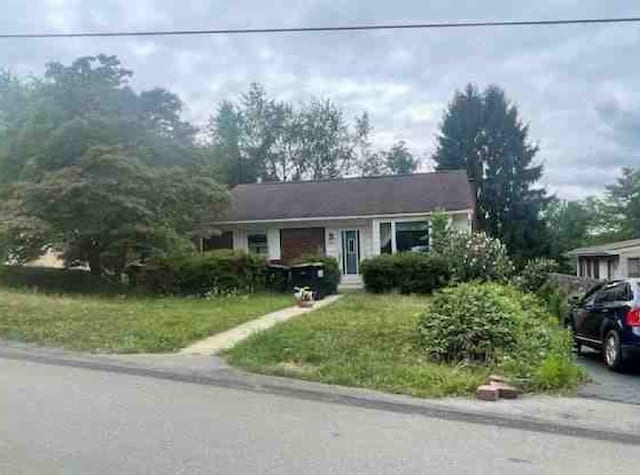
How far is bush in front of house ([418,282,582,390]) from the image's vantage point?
361 inches

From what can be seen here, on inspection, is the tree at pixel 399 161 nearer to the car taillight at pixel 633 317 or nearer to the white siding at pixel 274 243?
the white siding at pixel 274 243

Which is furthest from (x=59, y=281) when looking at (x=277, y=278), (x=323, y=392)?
(x=323, y=392)

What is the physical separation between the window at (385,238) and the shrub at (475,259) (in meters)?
3.45

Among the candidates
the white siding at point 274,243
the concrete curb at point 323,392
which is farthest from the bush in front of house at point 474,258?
the concrete curb at point 323,392

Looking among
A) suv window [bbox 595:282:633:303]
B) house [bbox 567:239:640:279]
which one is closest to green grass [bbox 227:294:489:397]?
suv window [bbox 595:282:633:303]

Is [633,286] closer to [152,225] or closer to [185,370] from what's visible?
[185,370]

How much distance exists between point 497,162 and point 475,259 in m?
26.5

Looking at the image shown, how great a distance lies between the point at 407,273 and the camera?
21.6 meters

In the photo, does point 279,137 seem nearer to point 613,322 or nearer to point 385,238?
point 385,238

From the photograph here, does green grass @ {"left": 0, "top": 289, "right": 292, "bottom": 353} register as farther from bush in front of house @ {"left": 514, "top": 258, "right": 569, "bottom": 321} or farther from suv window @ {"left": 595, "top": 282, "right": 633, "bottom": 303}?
bush in front of house @ {"left": 514, "top": 258, "right": 569, "bottom": 321}

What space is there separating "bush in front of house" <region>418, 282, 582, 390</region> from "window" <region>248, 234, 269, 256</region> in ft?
58.2

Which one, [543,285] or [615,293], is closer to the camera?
[615,293]

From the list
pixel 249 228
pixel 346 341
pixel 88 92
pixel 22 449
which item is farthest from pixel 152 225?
pixel 22 449

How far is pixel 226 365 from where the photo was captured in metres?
10.0
